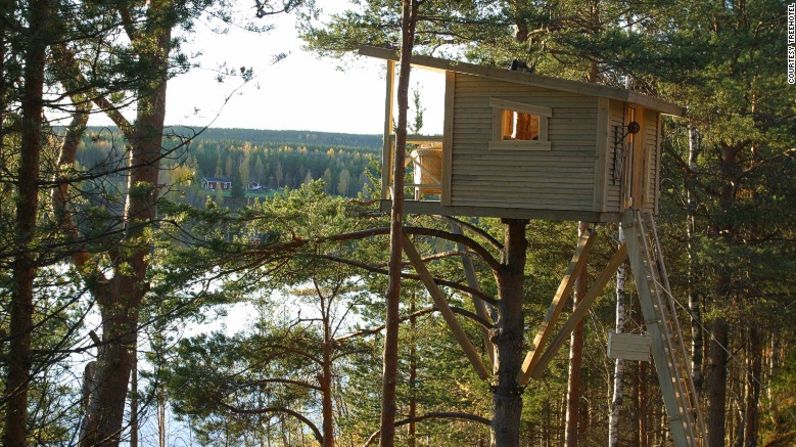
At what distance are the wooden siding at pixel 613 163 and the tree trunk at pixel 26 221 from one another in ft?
19.8

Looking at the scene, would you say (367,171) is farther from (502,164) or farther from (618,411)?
(502,164)

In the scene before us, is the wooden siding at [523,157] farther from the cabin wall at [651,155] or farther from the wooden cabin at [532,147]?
the cabin wall at [651,155]

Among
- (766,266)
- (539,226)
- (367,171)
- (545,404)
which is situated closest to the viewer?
(766,266)

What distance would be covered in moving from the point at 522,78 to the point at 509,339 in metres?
3.54

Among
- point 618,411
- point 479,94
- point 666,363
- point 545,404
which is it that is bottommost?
point 545,404

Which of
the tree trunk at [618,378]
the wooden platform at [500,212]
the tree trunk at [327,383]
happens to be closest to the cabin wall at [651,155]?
the wooden platform at [500,212]

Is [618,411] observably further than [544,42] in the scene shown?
Yes

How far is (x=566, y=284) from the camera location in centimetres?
1155

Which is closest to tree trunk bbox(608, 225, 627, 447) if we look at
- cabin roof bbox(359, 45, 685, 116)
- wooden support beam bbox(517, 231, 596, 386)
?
wooden support beam bbox(517, 231, 596, 386)

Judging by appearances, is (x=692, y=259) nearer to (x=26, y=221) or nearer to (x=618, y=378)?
(x=618, y=378)

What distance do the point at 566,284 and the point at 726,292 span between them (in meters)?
5.04

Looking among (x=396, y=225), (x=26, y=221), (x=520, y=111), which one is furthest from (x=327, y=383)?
(x=26, y=221)

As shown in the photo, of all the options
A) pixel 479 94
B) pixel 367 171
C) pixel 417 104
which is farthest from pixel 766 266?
pixel 367 171

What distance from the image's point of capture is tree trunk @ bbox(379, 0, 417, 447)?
10.2 meters
